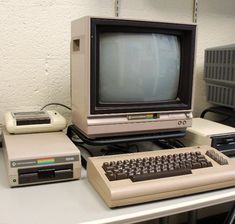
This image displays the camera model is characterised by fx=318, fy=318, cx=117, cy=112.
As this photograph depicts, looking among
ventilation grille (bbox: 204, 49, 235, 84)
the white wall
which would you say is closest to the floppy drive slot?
the white wall

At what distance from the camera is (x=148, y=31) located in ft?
3.39

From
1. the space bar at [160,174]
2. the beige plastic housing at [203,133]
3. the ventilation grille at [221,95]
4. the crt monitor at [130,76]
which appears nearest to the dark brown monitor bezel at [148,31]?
the crt monitor at [130,76]

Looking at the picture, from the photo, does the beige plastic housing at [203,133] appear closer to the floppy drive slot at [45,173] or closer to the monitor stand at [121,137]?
the monitor stand at [121,137]

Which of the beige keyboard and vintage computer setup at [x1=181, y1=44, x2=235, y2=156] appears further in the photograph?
vintage computer setup at [x1=181, y1=44, x2=235, y2=156]

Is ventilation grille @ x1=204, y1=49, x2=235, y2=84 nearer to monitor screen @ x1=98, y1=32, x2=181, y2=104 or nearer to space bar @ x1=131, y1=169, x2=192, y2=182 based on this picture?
monitor screen @ x1=98, y1=32, x2=181, y2=104

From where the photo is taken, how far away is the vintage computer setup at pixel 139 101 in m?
0.86

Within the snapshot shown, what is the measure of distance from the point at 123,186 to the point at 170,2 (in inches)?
39.6

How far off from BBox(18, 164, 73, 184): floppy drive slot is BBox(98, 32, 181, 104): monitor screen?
9.6 inches

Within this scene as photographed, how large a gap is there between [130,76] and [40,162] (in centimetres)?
40

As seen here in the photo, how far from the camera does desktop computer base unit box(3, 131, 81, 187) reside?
856mm

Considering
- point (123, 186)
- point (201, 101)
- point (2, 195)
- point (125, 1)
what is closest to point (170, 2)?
point (125, 1)

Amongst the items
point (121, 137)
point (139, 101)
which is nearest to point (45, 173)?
point (121, 137)

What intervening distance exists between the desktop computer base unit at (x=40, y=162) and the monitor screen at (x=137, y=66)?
21 cm

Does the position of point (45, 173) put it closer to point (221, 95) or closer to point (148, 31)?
point (148, 31)
